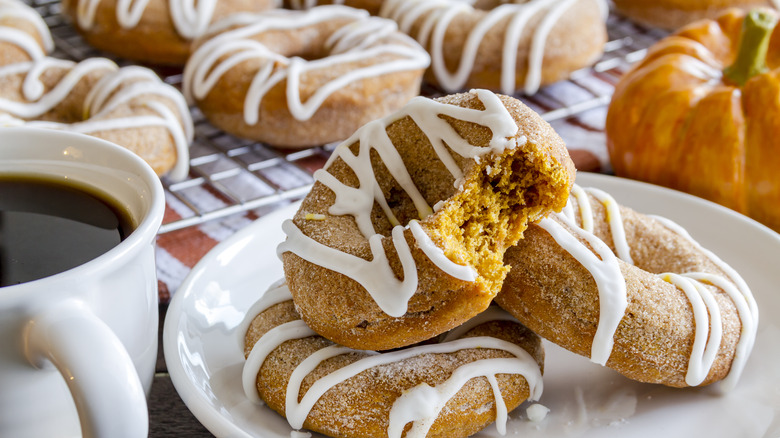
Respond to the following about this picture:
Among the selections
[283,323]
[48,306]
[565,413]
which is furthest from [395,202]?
[48,306]

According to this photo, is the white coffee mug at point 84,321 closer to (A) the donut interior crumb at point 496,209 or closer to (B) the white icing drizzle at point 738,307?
(A) the donut interior crumb at point 496,209

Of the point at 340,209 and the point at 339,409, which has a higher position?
the point at 340,209

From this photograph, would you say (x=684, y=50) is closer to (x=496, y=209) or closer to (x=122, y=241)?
(x=496, y=209)

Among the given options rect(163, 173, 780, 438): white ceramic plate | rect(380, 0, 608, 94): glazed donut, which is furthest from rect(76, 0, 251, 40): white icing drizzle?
rect(163, 173, 780, 438): white ceramic plate

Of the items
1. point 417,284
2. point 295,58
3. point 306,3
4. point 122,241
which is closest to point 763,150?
point 417,284

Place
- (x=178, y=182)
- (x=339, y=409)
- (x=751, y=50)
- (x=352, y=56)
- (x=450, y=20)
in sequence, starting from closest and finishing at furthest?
1. (x=339, y=409)
2. (x=751, y=50)
3. (x=178, y=182)
4. (x=352, y=56)
5. (x=450, y=20)

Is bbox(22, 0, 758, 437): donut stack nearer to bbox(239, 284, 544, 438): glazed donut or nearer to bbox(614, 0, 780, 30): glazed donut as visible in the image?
bbox(239, 284, 544, 438): glazed donut

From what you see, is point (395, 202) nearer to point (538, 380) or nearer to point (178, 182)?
point (538, 380)
